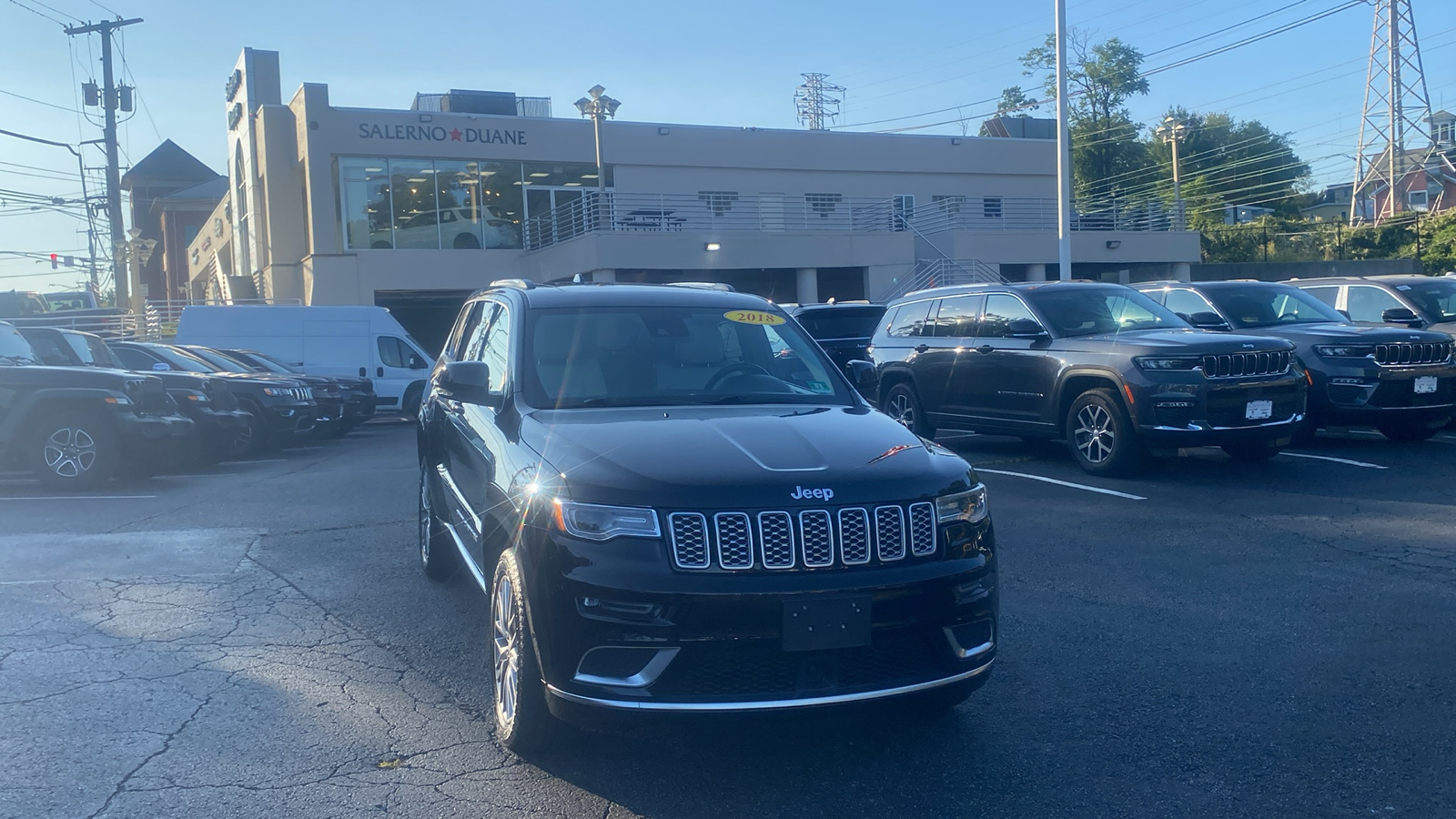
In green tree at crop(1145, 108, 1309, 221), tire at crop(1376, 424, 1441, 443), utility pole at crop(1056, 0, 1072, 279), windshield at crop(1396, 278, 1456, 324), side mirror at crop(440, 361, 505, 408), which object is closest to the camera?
side mirror at crop(440, 361, 505, 408)

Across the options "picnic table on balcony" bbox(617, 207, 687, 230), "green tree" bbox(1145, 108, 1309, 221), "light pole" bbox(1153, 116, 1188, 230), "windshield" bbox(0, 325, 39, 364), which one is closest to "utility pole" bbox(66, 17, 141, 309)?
"picnic table on balcony" bbox(617, 207, 687, 230)

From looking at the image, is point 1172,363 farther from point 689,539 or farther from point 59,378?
point 59,378

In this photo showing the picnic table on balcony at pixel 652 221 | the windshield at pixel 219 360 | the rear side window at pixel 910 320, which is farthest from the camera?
the picnic table on balcony at pixel 652 221

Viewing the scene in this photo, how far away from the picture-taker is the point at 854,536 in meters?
3.98

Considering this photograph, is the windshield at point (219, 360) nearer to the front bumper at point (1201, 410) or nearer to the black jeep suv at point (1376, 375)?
the front bumper at point (1201, 410)

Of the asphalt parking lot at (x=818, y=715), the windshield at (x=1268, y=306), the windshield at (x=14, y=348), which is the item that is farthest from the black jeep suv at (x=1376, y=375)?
the windshield at (x=14, y=348)

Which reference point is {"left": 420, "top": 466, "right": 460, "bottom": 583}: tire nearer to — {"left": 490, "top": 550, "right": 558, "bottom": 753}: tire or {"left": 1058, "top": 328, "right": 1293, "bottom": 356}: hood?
{"left": 490, "top": 550, "right": 558, "bottom": 753}: tire

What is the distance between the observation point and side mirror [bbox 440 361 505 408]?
16.9 ft

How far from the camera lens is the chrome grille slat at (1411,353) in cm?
1152

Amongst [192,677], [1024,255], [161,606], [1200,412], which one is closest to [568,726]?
[192,677]

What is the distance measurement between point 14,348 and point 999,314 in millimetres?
9952

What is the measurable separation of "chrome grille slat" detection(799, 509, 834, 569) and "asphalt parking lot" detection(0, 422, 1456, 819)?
0.54 m

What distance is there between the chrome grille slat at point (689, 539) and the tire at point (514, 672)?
613mm

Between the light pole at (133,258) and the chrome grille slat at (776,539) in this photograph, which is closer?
the chrome grille slat at (776,539)
